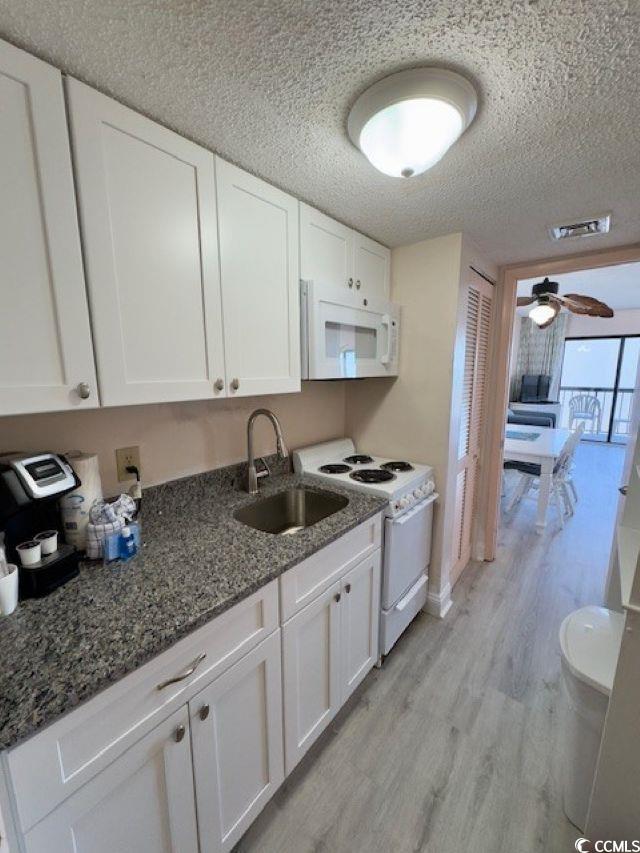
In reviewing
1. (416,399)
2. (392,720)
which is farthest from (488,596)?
(416,399)

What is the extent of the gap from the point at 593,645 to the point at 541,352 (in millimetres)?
6766

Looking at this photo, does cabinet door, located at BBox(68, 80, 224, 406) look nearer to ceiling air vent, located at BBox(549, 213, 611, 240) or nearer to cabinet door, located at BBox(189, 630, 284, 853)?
cabinet door, located at BBox(189, 630, 284, 853)

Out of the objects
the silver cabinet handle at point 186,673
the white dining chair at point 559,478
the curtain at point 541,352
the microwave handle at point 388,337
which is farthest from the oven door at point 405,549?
the curtain at point 541,352

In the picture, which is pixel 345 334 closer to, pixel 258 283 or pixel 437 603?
pixel 258 283

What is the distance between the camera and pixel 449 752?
4.60 ft

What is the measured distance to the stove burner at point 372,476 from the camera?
178 cm

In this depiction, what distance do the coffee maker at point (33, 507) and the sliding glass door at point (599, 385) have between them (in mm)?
8039

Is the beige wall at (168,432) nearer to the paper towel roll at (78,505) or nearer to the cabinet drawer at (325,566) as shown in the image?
the paper towel roll at (78,505)

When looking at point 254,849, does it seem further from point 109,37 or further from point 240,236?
point 109,37

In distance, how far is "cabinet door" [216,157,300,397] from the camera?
1.23 m

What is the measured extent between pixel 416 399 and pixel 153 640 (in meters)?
1.71

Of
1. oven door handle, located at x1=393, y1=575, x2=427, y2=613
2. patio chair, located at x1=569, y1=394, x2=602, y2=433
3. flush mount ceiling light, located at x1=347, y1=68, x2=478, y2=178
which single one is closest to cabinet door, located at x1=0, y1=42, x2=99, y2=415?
flush mount ceiling light, located at x1=347, y1=68, x2=478, y2=178

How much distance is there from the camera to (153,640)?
769 mm

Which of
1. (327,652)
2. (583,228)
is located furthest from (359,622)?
(583,228)
